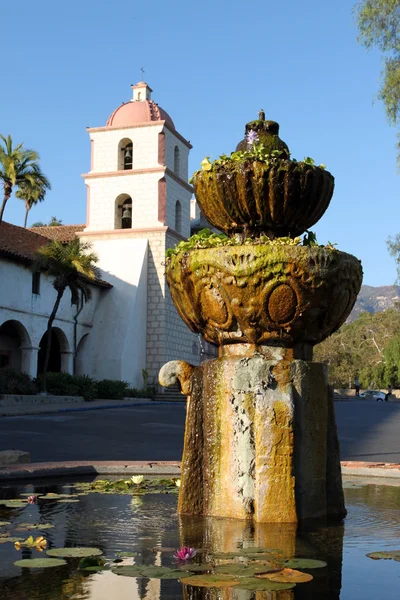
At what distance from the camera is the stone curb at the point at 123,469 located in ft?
22.6

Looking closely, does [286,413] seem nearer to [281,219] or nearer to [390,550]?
[390,550]

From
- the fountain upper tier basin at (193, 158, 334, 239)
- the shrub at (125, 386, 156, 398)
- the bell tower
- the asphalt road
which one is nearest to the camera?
the fountain upper tier basin at (193, 158, 334, 239)

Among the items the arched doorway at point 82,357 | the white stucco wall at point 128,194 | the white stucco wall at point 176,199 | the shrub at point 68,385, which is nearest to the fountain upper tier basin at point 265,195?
the shrub at point 68,385

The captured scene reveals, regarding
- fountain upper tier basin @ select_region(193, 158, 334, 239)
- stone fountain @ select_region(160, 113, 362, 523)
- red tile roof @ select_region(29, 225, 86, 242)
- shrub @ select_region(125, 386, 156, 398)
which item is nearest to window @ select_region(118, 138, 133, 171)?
red tile roof @ select_region(29, 225, 86, 242)

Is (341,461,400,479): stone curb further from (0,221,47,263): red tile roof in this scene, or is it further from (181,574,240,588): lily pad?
(0,221,47,263): red tile roof

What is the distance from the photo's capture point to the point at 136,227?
3591cm

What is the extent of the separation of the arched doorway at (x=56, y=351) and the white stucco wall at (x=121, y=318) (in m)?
1.13

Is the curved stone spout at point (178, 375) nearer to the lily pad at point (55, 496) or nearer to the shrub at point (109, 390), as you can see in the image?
the lily pad at point (55, 496)

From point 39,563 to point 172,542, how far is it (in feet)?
2.66

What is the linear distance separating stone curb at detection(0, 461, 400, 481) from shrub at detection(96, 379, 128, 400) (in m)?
24.4

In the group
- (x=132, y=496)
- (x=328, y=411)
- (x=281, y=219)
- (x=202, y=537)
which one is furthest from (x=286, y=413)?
(x=132, y=496)

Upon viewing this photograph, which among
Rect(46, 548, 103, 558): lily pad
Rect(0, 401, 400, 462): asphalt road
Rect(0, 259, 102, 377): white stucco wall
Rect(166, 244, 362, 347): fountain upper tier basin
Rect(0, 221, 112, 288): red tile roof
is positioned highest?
Rect(0, 221, 112, 288): red tile roof

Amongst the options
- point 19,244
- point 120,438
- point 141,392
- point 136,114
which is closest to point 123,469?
point 120,438

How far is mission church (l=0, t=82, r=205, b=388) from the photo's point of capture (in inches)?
1346
